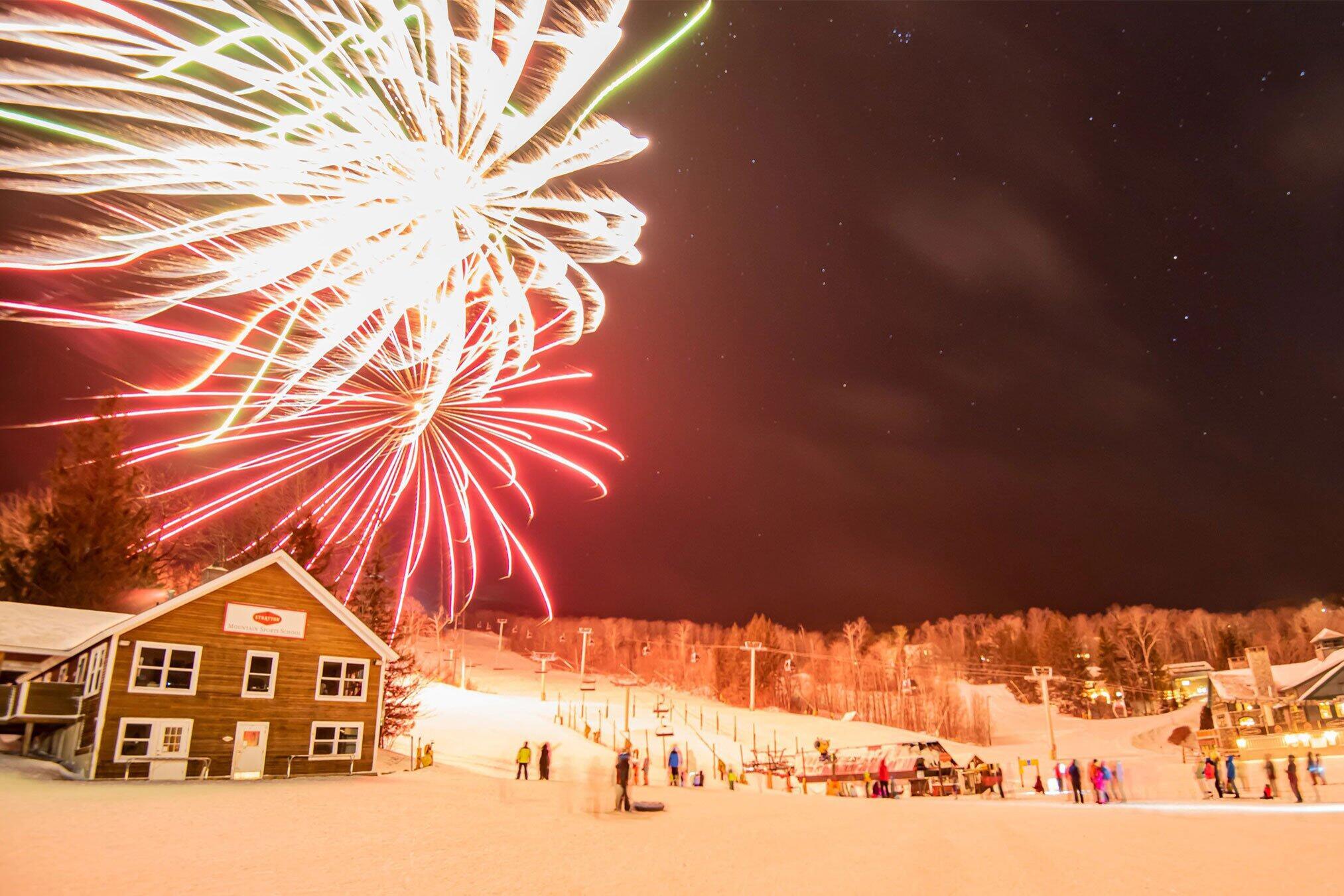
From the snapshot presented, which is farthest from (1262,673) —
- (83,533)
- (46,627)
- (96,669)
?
(83,533)

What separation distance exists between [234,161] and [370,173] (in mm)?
3815

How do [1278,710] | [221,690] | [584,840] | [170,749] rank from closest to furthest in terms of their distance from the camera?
[584,840] < [170,749] < [221,690] < [1278,710]

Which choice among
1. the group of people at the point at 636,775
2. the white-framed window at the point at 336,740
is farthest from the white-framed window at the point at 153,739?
the group of people at the point at 636,775

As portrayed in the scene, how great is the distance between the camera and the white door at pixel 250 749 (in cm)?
2598

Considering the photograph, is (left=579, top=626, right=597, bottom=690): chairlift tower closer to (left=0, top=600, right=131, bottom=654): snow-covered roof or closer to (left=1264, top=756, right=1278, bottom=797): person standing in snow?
(left=0, top=600, right=131, bottom=654): snow-covered roof

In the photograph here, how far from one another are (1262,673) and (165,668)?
64.4 meters

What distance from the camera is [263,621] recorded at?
2756 centimetres

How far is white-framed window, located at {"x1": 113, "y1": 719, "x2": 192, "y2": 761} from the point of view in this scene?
24.2 meters

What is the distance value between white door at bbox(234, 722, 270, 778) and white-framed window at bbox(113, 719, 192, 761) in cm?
139

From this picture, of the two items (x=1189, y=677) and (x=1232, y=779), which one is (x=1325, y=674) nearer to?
(x=1232, y=779)

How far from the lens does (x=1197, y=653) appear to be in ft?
458

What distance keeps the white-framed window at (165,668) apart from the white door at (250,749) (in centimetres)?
193

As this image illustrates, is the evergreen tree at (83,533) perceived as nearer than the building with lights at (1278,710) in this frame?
Yes

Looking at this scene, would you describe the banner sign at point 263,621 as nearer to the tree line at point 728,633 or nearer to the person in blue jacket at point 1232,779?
the tree line at point 728,633
